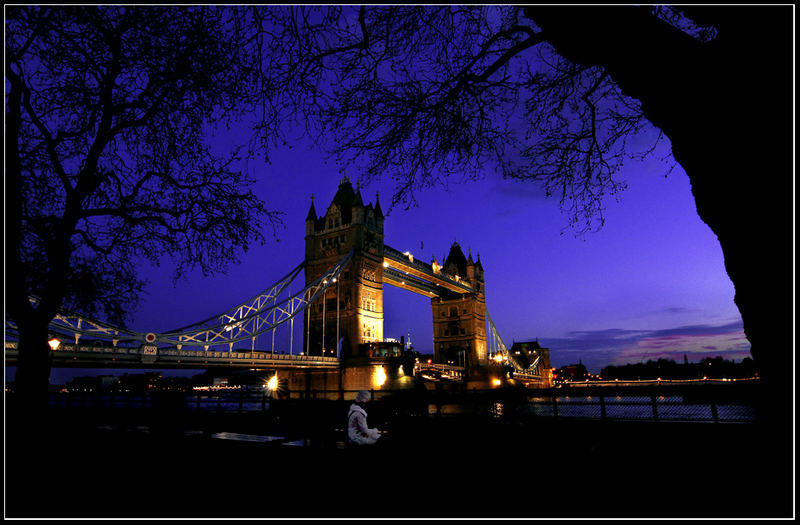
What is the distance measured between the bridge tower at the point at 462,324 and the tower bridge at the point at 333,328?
22 centimetres

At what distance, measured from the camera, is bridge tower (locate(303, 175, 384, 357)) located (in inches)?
1924

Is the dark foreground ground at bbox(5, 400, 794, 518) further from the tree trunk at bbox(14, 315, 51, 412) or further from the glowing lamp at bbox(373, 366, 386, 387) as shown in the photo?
the glowing lamp at bbox(373, 366, 386, 387)

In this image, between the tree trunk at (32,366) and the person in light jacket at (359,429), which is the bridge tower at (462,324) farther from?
the tree trunk at (32,366)

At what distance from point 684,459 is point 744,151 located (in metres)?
6.83

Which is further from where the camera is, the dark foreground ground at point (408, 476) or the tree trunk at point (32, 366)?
the tree trunk at point (32, 366)

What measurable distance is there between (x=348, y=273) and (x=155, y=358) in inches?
968

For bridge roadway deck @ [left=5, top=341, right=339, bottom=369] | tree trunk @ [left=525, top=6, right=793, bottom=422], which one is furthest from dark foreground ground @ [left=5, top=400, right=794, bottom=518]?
bridge roadway deck @ [left=5, top=341, right=339, bottom=369]

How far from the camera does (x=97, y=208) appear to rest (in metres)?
7.76

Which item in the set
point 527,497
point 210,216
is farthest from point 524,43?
point 210,216

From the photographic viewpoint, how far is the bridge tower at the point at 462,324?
7744cm

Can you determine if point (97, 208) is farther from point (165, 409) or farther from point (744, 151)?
point (744, 151)

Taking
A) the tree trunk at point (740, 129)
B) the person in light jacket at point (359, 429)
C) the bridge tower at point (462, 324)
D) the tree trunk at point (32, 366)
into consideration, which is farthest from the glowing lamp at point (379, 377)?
the tree trunk at point (740, 129)

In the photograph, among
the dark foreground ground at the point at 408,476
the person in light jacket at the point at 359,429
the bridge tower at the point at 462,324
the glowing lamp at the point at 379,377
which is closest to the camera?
the dark foreground ground at the point at 408,476

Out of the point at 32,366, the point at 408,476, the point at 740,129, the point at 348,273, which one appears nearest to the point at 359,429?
the point at 408,476
